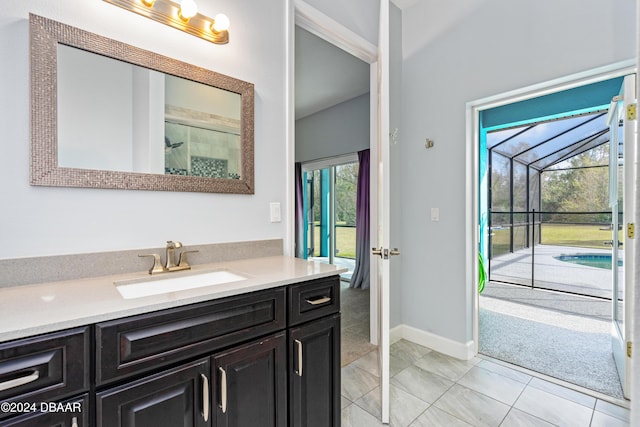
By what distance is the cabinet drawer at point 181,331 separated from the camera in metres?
0.80

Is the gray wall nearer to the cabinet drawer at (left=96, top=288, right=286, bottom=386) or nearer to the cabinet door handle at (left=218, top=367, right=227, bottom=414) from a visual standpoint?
the cabinet drawer at (left=96, top=288, right=286, bottom=386)

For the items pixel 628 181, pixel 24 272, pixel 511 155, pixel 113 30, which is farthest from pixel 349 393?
pixel 511 155

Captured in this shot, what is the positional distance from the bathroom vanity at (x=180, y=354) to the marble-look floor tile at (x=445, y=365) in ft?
3.91

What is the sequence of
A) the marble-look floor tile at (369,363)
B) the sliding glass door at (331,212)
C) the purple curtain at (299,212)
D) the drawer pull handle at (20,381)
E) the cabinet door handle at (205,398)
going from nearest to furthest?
the drawer pull handle at (20,381)
the cabinet door handle at (205,398)
the marble-look floor tile at (369,363)
the sliding glass door at (331,212)
the purple curtain at (299,212)

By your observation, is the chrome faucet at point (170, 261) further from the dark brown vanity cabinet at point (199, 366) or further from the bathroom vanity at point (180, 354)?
the dark brown vanity cabinet at point (199, 366)

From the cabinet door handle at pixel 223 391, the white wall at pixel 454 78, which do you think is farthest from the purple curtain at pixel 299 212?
the cabinet door handle at pixel 223 391

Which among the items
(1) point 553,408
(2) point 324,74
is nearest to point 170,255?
(1) point 553,408

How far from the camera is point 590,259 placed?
5.32 metres

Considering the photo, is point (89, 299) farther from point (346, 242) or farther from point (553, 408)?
point (346, 242)

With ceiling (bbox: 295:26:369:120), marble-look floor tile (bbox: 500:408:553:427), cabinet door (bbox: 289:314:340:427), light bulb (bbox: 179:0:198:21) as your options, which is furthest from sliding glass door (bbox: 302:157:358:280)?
cabinet door (bbox: 289:314:340:427)

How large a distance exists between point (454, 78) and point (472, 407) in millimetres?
2400

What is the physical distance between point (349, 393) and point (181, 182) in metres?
1.68

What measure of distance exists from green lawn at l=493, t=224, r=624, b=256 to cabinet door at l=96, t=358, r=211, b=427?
5.39 meters

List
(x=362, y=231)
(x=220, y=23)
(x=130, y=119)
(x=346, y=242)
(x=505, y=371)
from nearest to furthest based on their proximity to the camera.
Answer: (x=130, y=119) < (x=220, y=23) < (x=505, y=371) < (x=362, y=231) < (x=346, y=242)
